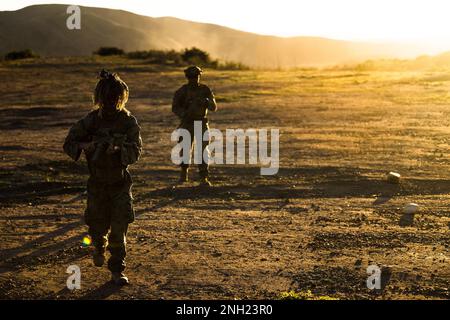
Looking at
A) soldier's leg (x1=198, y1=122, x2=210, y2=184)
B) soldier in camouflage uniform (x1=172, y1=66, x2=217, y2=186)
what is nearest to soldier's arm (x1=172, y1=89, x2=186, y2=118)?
soldier in camouflage uniform (x1=172, y1=66, x2=217, y2=186)

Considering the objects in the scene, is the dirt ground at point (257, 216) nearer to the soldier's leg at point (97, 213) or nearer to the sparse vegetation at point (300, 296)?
the sparse vegetation at point (300, 296)

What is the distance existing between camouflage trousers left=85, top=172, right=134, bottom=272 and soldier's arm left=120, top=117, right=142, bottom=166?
0.87 feet

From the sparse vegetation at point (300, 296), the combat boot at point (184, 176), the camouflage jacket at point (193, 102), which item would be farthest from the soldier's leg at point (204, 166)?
the sparse vegetation at point (300, 296)

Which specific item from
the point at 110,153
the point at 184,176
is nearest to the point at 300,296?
the point at 110,153

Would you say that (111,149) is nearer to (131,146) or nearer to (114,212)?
(131,146)

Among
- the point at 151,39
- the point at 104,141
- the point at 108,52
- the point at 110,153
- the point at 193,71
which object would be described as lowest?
the point at 110,153

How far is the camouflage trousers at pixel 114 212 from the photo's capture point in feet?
21.6

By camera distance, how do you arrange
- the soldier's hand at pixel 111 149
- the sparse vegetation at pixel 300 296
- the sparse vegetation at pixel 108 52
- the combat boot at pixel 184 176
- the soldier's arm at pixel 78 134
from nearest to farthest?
the sparse vegetation at pixel 300 296, the soldier's hand at pixel 111 149, the soldier's arm at pixel 78 134, the combat boot at pixel 184 176, the sparse vegetation at pixel 108 52

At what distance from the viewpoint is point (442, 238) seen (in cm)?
852

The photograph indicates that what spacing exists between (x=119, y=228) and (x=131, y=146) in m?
0.77

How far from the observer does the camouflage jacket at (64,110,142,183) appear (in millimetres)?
6484

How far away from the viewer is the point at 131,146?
21.4 ft

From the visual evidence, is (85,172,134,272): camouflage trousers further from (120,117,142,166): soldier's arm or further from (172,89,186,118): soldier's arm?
(172,89,186,118): soldier's arm

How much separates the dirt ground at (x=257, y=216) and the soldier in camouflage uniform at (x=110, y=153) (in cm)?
54
